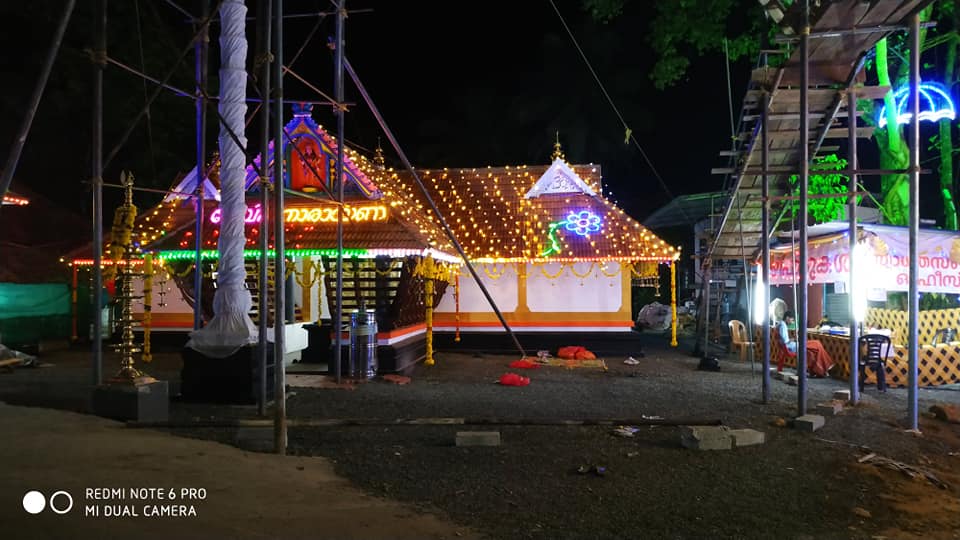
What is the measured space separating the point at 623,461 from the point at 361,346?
279 inches

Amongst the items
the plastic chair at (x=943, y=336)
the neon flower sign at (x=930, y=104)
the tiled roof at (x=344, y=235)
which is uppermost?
the neon flower sign at (x=930, y=104)

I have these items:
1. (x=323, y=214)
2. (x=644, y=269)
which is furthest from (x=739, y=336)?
(x=323, y=214)

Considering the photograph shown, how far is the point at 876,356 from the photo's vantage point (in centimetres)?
1128

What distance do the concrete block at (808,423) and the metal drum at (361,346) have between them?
7653mm

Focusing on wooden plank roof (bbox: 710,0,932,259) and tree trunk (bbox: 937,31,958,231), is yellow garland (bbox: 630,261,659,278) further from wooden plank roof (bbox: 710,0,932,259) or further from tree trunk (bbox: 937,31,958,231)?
tree trunk (bbox: 937,31,958,231)

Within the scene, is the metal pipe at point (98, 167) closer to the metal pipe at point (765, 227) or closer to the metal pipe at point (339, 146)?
the metal pipe at point (339, 146)

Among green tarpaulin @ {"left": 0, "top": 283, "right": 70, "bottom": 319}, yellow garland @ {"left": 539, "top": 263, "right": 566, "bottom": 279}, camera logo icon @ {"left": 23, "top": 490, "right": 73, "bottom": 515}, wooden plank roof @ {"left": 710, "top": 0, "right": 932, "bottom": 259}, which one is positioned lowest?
camera logo icon @ {"left": 23, "top": 490, "right": 73, "bottom": 515}

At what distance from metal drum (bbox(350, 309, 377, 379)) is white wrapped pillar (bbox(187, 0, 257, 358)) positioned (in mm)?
3213

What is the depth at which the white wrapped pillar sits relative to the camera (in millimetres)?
8961

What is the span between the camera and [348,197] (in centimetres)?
1423

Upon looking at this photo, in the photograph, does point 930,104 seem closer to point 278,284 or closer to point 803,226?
point 803,226

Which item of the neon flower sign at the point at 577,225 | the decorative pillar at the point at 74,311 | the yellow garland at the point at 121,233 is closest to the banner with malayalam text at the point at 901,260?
the neon flower sign at the point at 577,225

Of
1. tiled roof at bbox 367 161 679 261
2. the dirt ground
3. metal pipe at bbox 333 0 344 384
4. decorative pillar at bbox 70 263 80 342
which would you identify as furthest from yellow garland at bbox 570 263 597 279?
decorative pillar at bbox 70 263 80 342

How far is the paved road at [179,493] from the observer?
3.89 meters
